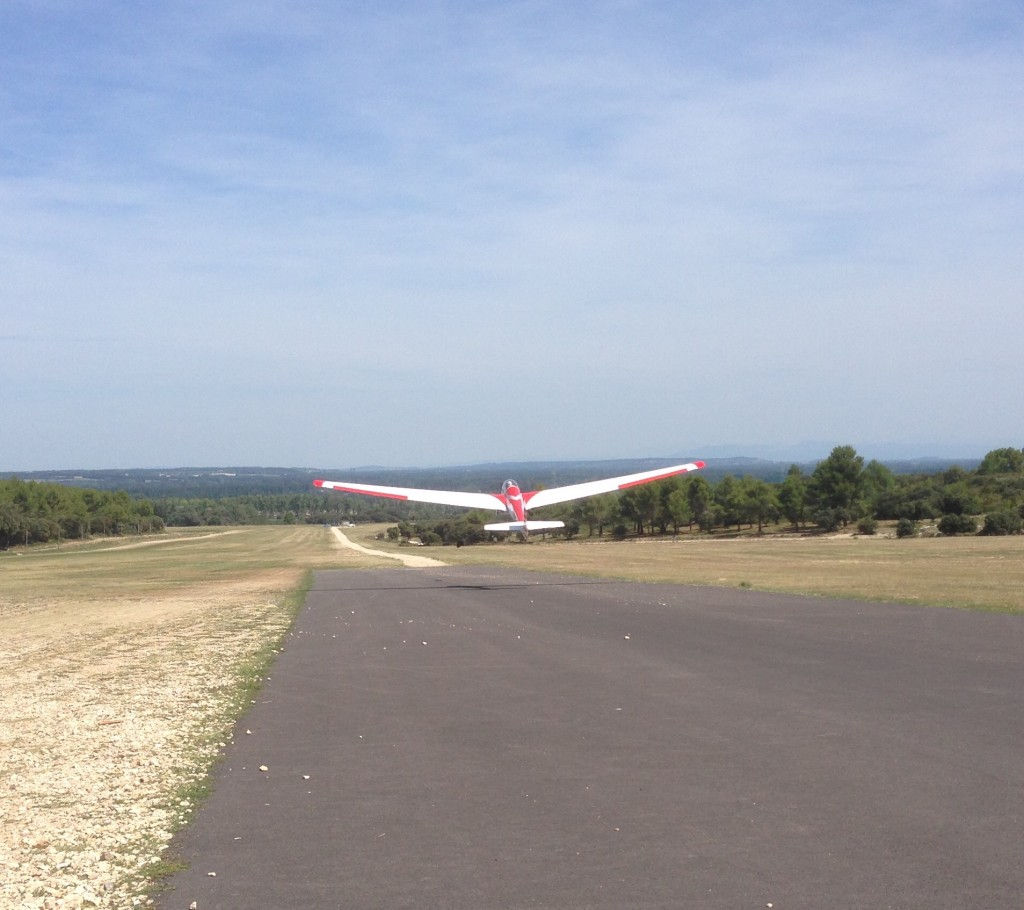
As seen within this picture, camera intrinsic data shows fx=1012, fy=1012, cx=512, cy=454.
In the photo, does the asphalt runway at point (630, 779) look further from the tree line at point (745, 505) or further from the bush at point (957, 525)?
the tree line at point (745, 505)

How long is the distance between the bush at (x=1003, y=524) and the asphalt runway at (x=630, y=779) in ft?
208

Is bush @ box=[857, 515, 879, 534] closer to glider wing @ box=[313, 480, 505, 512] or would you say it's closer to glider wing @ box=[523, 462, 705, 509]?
glider wing @ box=[523, 462, 705, 509]

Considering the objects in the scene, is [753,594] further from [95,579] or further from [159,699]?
[95,579]

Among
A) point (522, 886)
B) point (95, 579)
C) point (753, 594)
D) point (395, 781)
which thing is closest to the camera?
point (522, 886)

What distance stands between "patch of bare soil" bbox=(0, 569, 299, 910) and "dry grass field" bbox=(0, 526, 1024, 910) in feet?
0.08

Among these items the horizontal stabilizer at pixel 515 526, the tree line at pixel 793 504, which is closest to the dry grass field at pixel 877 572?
the horizontal stabilizer at pixel 515 526

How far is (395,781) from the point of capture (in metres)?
9.57

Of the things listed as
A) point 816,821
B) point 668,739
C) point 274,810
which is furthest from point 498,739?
point 816,821

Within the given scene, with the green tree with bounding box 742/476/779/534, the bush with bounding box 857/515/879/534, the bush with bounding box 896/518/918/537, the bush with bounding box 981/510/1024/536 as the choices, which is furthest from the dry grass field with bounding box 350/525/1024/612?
the green tree with bounding box 742/476/779/534

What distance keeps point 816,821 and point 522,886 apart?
259 cm

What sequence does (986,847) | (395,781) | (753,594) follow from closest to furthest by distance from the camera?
(986,847) → (395,781) → (753,594)

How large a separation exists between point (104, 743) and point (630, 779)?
618cm

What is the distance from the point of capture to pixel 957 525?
80.1 meters

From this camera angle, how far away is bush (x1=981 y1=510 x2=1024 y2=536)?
76375 millimetres
